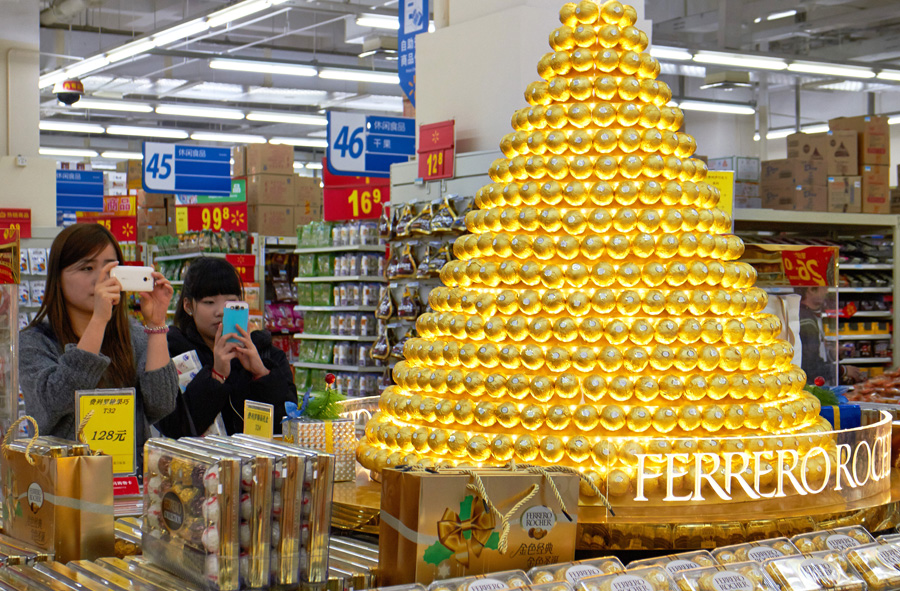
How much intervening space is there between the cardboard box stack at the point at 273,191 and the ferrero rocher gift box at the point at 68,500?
Answer: 990cm

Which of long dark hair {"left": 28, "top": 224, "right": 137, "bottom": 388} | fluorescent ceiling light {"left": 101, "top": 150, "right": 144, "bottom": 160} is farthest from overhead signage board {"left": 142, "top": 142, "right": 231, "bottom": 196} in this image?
fluorescent ceiling light {"left": 101, "top": 150, "right": 144, "bottom": 160}

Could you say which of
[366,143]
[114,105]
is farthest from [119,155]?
[366,143]

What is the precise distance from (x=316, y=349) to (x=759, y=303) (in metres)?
7.01

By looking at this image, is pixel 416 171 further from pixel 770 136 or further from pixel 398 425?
pixel 770 136

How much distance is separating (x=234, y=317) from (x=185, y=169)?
29.5ft

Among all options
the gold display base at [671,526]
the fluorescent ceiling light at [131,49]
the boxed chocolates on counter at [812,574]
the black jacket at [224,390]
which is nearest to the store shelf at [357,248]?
the fluorescent ceiling light at [131,49]

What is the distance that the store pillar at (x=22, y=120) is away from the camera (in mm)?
11375

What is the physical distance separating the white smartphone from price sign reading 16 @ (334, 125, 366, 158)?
573cm

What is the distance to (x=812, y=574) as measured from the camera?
1840 mm

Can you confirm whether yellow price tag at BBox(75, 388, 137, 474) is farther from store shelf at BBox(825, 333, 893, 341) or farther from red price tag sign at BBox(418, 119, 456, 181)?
store shelf at BBox(825, 333, 893, 341)

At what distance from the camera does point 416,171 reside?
6.87 metres

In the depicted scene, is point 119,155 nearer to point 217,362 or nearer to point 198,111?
point 198,111

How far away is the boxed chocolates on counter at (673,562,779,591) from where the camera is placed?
1748 mm

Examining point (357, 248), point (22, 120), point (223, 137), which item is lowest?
point (357, 248)
